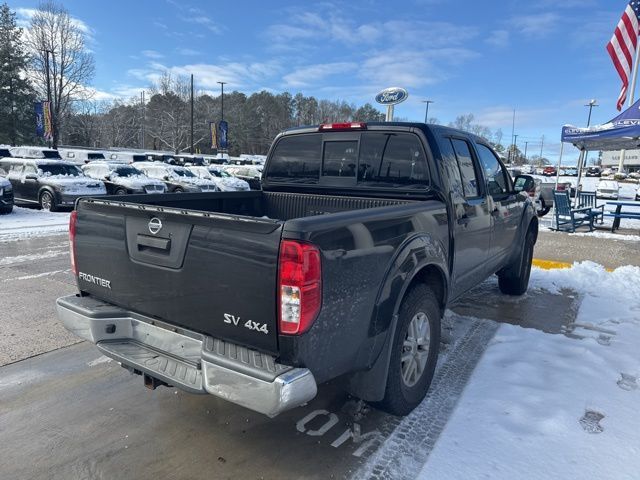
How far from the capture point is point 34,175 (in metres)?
14.8

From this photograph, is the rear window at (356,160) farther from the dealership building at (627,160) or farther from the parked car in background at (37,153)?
the dealership building at (627,160)

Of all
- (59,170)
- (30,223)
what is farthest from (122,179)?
(30,223)

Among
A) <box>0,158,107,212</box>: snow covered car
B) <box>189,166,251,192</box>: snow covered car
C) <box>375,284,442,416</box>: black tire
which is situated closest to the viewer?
<box>375,284,442,416</box>: black tire

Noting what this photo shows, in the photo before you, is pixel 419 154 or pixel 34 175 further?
pixel 34 175

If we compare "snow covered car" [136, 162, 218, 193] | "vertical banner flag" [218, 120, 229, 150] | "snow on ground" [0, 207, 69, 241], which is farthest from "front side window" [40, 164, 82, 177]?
"vertical banner flag" [218, 120, 229, 150]

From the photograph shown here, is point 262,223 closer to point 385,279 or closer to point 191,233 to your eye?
point 191,233

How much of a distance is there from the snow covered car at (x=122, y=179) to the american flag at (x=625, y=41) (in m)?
16.9

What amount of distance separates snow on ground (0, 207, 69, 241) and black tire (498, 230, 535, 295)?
9687 millimetres

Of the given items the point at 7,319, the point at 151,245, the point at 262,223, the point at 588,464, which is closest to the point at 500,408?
the point at 588,464

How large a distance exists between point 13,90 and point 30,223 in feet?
148

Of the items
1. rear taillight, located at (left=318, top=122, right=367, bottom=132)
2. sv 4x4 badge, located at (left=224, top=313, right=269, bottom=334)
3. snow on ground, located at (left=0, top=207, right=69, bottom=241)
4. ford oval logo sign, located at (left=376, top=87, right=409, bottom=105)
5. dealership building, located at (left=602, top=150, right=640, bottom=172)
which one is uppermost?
dealership building, located at (left=602, top=150, right=640, bottom=172)

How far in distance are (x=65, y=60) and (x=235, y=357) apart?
5510 centimetres

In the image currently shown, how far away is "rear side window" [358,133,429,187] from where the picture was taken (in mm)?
3748

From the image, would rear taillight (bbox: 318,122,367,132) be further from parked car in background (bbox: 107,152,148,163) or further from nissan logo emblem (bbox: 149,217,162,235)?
parked car in background (bbox: 107,152,148,163)
